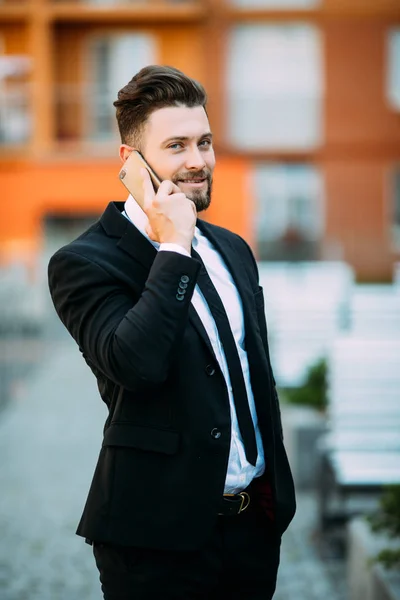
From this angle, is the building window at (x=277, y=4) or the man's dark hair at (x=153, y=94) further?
the building window at (x=277, y=4)

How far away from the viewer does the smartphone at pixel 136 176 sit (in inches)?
97.0

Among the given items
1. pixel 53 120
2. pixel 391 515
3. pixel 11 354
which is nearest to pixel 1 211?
pixel 53 120

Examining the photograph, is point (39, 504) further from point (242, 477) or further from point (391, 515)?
point (242, 477)

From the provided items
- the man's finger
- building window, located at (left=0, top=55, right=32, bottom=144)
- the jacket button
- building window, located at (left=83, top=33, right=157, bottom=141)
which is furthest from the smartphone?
building window, located at (left=0, top=55, right=32, bottom=144)

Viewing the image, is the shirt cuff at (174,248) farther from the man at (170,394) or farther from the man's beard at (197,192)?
the man's beard at (197,192)

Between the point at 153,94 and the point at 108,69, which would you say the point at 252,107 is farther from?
the point at 153,94

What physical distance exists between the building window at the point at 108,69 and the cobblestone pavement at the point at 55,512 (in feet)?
52.9

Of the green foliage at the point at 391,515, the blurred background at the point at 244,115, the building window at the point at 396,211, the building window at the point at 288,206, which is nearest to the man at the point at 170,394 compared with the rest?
the green foliage at the point at 391,515

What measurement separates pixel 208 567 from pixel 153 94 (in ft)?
3.88

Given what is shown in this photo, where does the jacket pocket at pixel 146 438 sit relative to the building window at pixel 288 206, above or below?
below

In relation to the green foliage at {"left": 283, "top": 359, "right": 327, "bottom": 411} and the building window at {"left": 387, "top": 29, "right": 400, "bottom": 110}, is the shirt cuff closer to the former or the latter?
the green foliage at {"left": 283, "top": 359, "right": 327, "bottom": 411}

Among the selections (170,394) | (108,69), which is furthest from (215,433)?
(108,69)

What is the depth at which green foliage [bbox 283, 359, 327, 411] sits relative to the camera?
711 centimetres

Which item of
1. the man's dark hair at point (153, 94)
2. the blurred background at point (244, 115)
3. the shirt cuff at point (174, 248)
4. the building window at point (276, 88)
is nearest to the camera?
the shirt cuff at point (174, 248)
